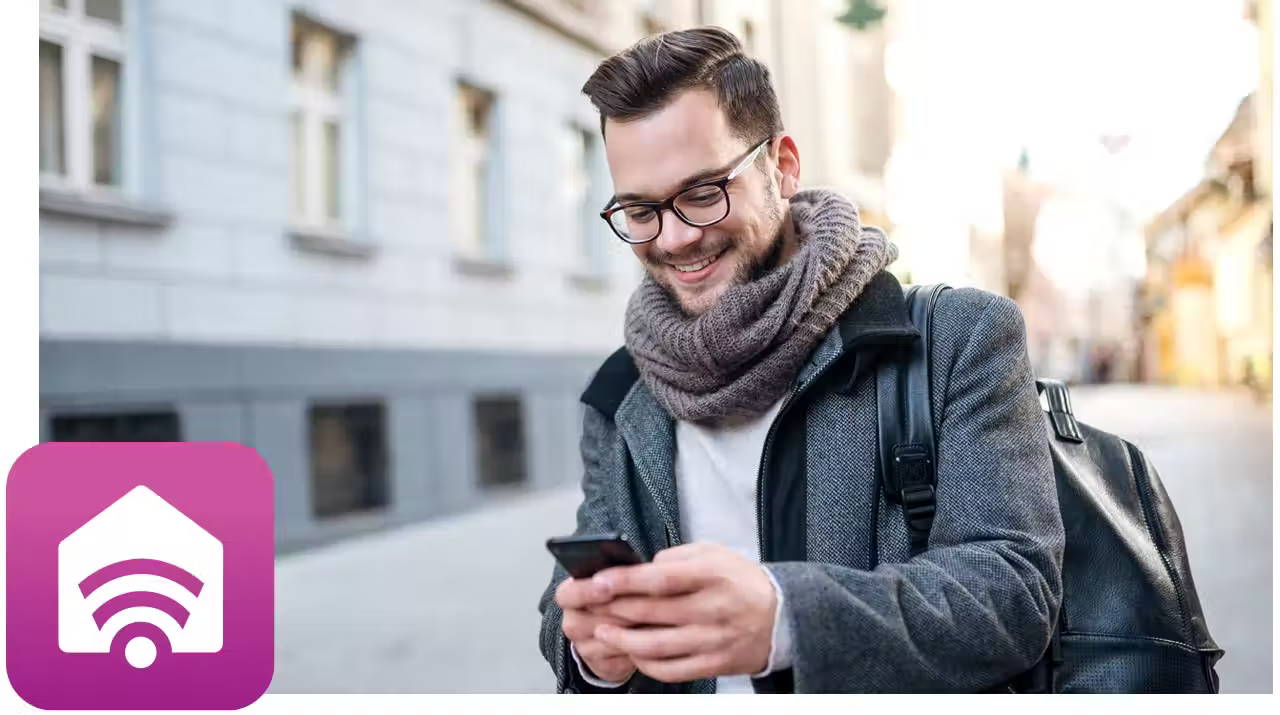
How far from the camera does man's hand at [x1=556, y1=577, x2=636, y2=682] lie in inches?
48.5

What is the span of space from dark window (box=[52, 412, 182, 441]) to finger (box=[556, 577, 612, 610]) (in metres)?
4.76

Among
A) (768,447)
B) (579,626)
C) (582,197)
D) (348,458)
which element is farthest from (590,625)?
(582,197)

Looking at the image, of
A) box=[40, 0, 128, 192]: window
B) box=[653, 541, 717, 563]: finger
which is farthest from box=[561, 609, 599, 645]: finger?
box=[40, 0, 128, 192]: window

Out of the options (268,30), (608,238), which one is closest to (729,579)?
(268,30)

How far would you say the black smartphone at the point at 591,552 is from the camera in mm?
1193

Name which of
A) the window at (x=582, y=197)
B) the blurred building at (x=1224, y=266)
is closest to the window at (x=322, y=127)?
the window at (x=582, y=197)

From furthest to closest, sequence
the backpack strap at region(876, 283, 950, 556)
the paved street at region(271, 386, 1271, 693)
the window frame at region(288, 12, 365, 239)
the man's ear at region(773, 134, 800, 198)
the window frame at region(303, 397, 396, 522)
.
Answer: the window frame at region(288, 12, 365, 239), the window frame at region(303, 397, 396, 522), the paved street at region(271, 386, 1271, 693), the man's ear at region(773, 134, 800, 198), the backpack strap at region(876, 283, 950, 556)

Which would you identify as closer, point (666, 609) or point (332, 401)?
point (666, 609)

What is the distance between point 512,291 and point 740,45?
24.6ft

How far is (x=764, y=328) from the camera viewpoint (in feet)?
4.77

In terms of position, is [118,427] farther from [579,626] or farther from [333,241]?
[579,626]

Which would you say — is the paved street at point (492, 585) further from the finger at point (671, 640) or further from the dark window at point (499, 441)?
the finger at point (671, 640)

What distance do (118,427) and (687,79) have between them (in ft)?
16.1

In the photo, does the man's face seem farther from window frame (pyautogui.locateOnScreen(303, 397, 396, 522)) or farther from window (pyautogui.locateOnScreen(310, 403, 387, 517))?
window (pyautogui.locateOnScreen(310, 403, 387, 517))
